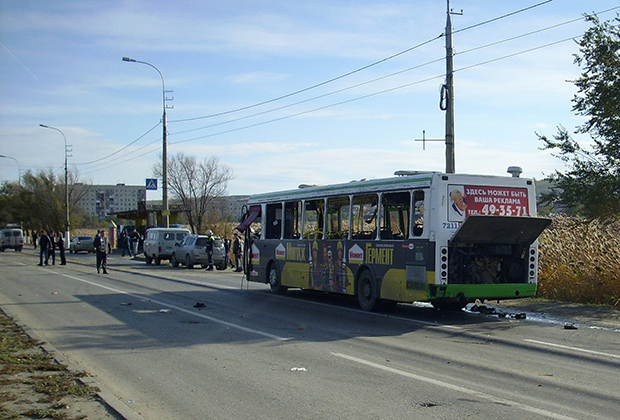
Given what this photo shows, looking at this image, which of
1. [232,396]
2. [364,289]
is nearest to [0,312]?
[364,289]

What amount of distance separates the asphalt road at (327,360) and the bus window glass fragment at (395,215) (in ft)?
5.83

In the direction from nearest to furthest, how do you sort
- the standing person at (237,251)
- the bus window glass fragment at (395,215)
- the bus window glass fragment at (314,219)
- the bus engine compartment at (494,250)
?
the bus engine compartment at (494,250) → the bus window glass fragment at (395,215) → the bus window glass fragment at (314,219) → the standing person at (237,251)

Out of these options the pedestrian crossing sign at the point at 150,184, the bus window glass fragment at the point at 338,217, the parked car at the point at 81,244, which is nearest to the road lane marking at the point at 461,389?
the bus window glass fragment at the point at 338,217

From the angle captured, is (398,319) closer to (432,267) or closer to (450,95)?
(432,267)

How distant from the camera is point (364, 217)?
15.2 metres

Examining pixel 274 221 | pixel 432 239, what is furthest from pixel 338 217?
pixel 432 239

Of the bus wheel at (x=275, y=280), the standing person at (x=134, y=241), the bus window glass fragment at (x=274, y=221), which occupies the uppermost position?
the bus window glass fragment at (x=274, y=221)

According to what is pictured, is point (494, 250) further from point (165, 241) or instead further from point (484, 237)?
point (165, 241)

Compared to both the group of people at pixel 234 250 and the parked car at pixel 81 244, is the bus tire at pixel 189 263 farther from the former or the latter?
the parked car at pixel 81 244

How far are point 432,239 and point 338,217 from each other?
3.85 meters

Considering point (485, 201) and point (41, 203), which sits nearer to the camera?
point (485, 201)

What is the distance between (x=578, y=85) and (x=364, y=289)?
775 centimetres

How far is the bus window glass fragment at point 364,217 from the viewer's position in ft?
48.8

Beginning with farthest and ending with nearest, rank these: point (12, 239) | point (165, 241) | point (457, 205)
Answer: point (12, 239), point (165, 241), point (457, 205)
